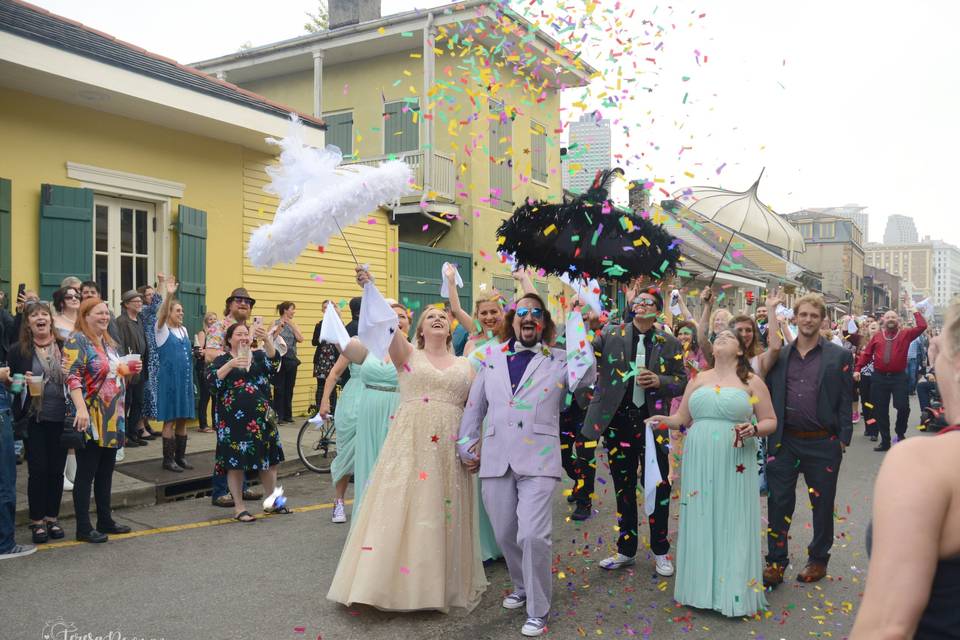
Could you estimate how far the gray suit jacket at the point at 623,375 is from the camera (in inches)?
233

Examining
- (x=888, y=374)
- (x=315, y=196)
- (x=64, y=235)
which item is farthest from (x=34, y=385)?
(x=888, y=374)

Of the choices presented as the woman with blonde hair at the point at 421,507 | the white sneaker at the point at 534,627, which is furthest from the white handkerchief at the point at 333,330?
the white sneaker at the point at 534,627

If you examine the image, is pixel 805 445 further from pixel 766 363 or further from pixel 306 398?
pixel 306 398

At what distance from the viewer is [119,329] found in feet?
29.8

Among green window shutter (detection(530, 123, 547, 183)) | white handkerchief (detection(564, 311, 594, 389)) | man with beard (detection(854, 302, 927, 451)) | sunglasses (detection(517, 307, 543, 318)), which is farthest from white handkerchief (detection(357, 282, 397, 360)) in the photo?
green window shutter (detection(530, 123, 547, 183))

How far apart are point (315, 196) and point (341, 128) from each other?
1447 cm

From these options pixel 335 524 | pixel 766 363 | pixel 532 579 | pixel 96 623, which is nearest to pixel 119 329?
pixel 335 524

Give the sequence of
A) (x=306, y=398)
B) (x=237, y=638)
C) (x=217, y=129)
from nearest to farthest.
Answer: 1. (x=237, y=638)
2. (x=217, y=129)
3. (x=306, y=398)

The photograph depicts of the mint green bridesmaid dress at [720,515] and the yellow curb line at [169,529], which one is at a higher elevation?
the mint green bridesmaid dress at [720,515]

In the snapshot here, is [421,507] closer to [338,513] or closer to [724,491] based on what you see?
[724,491]

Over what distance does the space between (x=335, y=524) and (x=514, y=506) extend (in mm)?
2730

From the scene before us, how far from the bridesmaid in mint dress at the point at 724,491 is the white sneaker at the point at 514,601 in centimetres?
102

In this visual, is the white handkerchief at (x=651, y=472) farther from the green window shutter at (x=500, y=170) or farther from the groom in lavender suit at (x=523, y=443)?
the green window shutter at (x=500, y=170)

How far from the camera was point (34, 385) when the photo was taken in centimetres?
604
